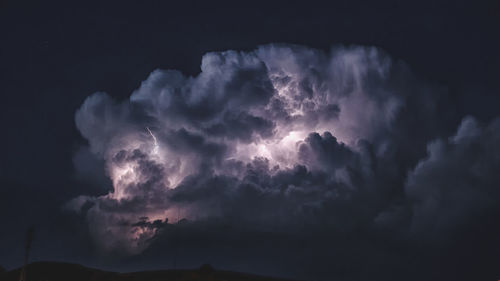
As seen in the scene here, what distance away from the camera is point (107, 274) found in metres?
119

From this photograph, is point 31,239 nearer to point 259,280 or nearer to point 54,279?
point 54,279

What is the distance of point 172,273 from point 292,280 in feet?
145

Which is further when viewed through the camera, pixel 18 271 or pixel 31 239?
pixel 18 271

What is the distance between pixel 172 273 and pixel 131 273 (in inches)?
374

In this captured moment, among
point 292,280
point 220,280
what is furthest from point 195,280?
point 292,280

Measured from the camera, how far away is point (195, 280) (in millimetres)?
96375

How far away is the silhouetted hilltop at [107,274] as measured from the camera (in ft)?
331

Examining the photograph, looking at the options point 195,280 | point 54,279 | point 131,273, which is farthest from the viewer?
point 54,279

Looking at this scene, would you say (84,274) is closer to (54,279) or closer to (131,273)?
(54,279)

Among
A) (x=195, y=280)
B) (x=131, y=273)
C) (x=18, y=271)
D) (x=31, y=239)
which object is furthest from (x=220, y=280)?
(x=18, y=271)

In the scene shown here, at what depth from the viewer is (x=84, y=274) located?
12338cm

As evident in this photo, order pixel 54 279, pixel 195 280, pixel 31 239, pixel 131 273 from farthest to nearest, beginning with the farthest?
pixel 54 279 < pixel 131 273 < pixel 195 280 < pixel 31 239

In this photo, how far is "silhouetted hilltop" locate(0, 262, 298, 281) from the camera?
10075cm

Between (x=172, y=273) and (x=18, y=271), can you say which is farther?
(x=18, y=271)
